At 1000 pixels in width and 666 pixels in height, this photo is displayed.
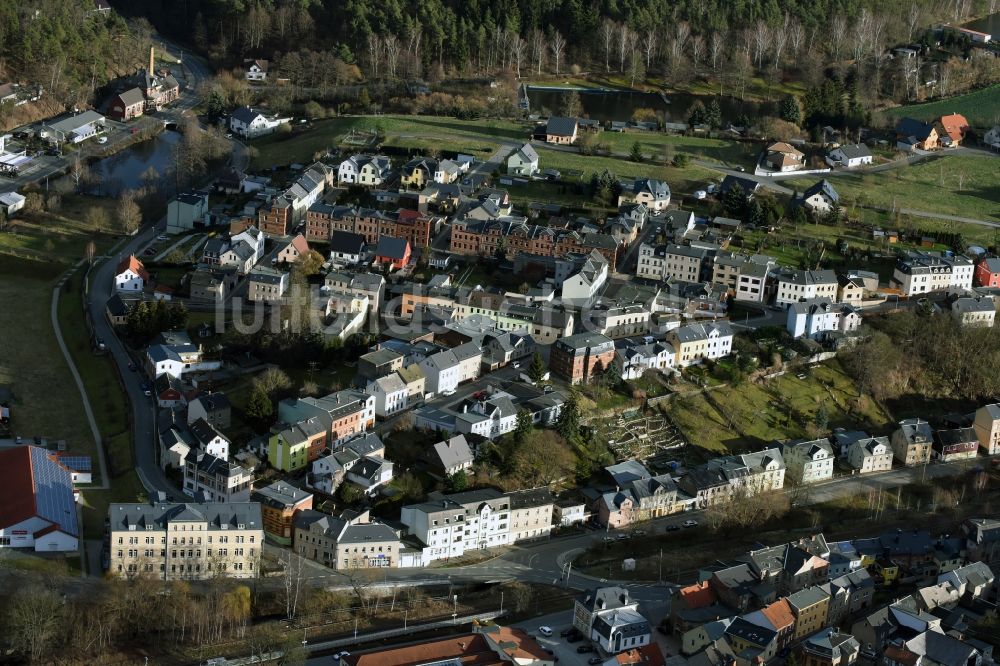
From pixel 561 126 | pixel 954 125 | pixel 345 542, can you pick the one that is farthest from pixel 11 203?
pixel 954 125

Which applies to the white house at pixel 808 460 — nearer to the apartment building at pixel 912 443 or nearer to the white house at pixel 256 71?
the apartment building at pixel 912 443

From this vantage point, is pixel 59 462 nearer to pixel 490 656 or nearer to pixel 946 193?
pixel 490 656

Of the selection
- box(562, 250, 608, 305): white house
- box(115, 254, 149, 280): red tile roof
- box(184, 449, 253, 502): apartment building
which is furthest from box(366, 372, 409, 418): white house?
box(115, 254, 149, 280): red tile roof

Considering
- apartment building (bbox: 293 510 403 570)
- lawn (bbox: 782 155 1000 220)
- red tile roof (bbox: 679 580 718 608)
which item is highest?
lawn (bbox: 782 155 1000 220)

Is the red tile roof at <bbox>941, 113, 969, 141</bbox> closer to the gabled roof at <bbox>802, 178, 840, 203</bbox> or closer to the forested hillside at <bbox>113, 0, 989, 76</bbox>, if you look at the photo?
the gabled roof at <bbox>802, 178, 840, 203</bbox>

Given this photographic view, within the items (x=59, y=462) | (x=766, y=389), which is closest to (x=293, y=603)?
(x=59, y=462)

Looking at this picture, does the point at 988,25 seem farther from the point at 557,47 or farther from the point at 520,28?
the point at 520,28
